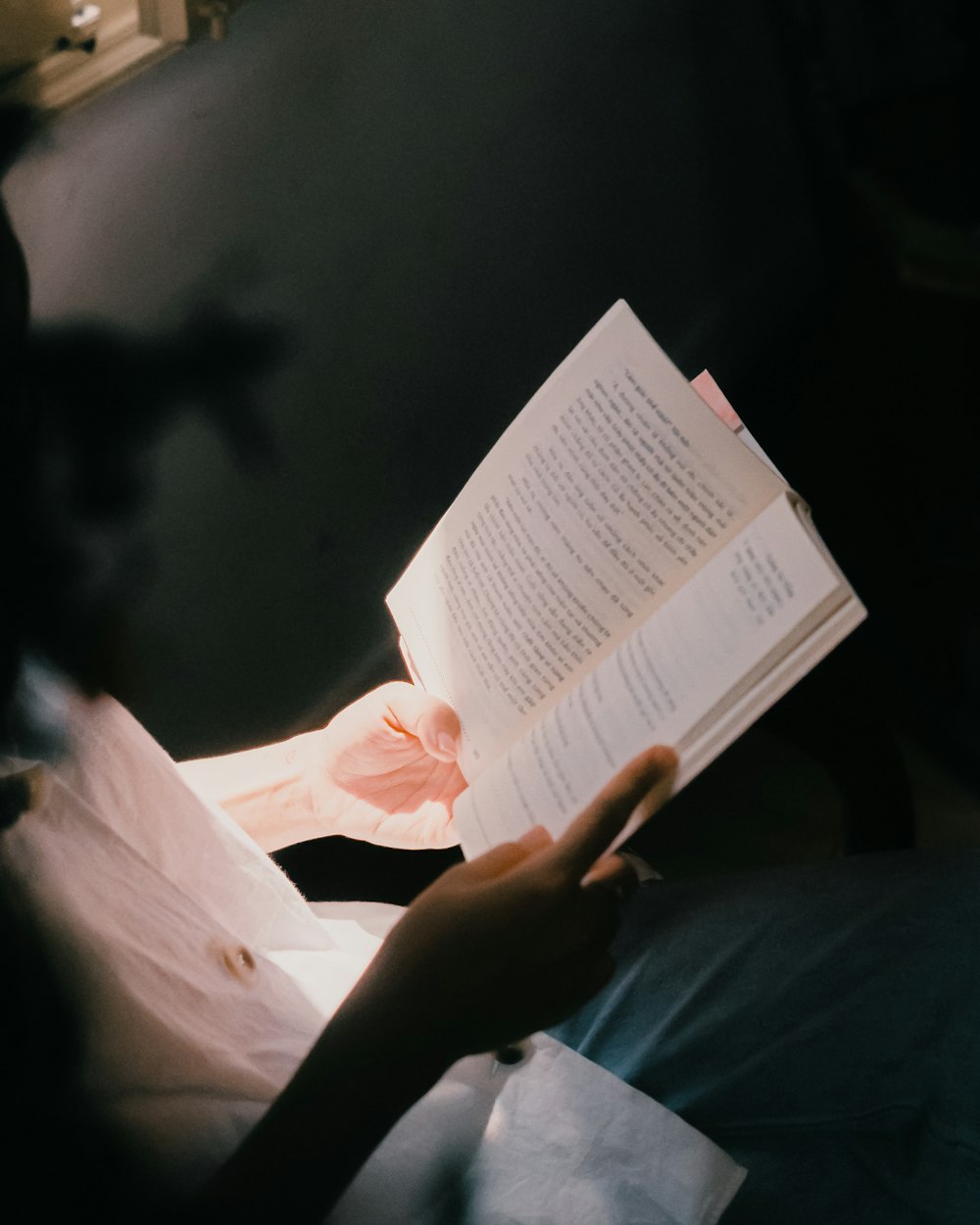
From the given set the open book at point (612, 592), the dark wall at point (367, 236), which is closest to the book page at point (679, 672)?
the open book at point (612, 592)

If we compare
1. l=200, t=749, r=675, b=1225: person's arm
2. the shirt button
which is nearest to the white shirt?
the shirt button

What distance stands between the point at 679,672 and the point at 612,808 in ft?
0.26

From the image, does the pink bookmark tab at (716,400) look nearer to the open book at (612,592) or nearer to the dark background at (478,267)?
the open book at (612,592)

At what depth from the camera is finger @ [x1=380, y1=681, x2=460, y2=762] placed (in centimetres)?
66

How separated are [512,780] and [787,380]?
1006 millimetres

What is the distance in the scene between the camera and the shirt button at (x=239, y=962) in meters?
0.61

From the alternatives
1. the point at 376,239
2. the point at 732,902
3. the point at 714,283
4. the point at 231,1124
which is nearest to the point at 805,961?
the point at 732,902

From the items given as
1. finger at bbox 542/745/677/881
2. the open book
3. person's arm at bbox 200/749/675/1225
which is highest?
the open book

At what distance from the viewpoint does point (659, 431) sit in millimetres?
544

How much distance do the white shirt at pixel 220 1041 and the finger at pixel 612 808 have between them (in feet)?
0.82

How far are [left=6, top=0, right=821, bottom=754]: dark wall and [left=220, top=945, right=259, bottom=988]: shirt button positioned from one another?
445 millimetres

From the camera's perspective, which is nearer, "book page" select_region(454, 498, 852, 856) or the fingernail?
"book page" select_region(454, 498, 852, 856)

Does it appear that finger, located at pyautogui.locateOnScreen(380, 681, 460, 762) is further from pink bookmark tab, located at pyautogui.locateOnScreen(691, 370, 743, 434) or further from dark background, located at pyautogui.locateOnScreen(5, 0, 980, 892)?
dark background, located at pyautogui.locateOnScreen(5, 0, 980, 892)

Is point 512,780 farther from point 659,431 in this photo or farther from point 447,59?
point 447,59
